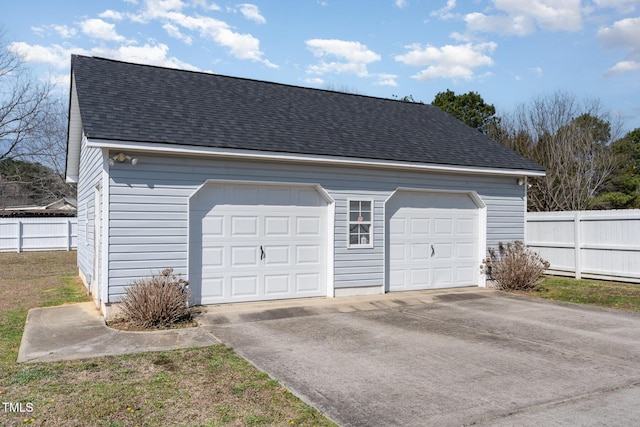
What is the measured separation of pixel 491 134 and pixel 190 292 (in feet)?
70.7

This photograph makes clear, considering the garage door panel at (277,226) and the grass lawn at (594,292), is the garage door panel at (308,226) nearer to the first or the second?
the garage door panel at (277,226)

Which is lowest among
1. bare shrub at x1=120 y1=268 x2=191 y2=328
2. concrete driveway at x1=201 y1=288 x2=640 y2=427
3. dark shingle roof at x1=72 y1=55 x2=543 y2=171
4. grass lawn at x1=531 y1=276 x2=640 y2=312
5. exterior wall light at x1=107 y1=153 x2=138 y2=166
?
concrete driveway at x1=201 y1=288 x2=640 y2=427

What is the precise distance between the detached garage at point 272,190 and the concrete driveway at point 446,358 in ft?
3.11

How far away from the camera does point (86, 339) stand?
269 inches

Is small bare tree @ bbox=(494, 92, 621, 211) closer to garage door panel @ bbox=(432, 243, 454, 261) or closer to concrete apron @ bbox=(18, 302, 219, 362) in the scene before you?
garage door panel @ bbox=(432, 243, 454, 261)

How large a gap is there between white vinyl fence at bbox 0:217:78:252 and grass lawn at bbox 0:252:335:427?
62.7ft

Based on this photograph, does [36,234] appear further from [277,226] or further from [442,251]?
[442,251]

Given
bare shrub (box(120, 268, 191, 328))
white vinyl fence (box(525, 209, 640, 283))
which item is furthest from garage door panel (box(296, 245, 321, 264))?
white vinyl fence (box(525, 209, 640, 283))

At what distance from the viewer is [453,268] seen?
38.2 feet

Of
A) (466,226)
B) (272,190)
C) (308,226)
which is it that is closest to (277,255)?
(308,226)

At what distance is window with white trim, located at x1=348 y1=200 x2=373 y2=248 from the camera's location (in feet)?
33.8

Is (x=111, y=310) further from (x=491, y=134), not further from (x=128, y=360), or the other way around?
(x=491, y=134)

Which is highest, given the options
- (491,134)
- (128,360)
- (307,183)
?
(491,134)

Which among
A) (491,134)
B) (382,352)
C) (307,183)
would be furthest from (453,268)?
(491,134)
